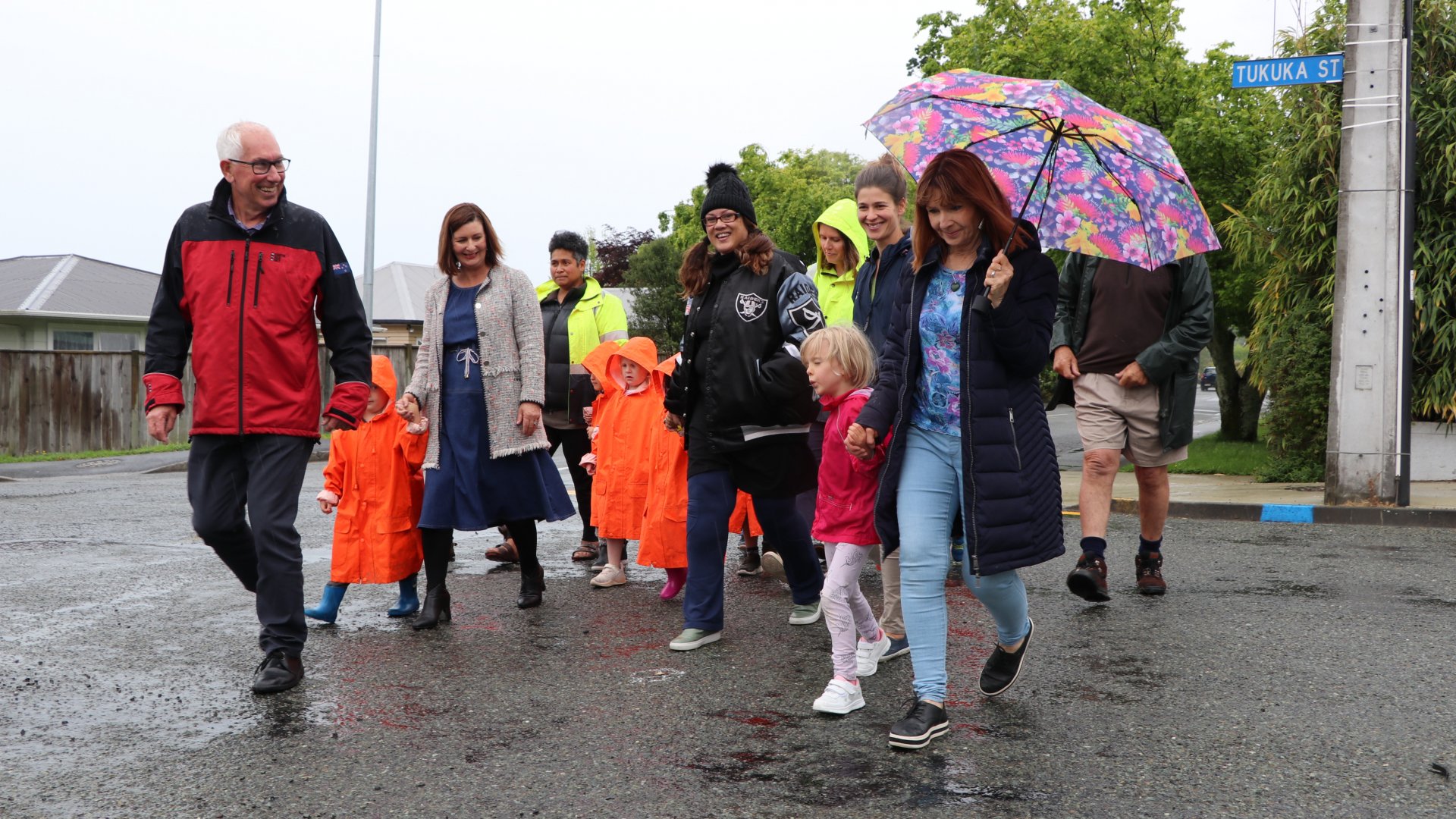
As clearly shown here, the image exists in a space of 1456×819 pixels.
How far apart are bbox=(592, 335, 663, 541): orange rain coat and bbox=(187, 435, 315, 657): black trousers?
7.60 feet

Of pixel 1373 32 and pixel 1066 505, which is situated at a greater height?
pixel 1373 32

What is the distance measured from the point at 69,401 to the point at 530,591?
1874cm

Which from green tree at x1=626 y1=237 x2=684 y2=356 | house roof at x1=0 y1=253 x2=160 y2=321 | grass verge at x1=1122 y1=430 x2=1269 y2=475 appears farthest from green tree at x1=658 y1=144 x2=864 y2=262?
grass verge at x1=1122 y1=430 x2=1269 y2=475

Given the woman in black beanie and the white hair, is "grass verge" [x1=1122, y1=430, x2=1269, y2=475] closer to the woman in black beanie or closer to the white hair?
the woman in black beanie

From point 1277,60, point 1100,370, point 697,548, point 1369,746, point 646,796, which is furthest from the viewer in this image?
point 1277,60

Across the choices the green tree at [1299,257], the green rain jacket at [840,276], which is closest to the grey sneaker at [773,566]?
the green rain jacket at [840,276]

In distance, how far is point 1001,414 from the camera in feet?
13.1

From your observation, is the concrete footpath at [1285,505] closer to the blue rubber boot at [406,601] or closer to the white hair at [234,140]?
the blue rubber boot at [406,601]

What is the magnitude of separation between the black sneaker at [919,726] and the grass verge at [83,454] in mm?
17227

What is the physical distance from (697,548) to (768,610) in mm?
926

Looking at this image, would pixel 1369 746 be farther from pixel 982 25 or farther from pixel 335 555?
pixel 982 25

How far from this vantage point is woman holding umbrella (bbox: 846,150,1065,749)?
397cm

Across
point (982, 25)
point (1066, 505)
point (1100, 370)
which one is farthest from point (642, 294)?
point (1100, 370)

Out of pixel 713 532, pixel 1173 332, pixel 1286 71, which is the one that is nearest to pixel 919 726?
pixel 713 532
